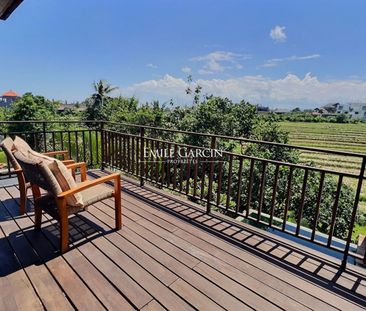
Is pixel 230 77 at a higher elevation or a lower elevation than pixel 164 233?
higher

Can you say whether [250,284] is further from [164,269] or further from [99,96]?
[99,96]

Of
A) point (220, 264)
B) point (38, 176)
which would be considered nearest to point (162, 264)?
point (220, 264)

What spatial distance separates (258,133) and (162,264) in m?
9.27

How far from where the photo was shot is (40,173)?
1.91 m

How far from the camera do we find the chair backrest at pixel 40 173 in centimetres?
188

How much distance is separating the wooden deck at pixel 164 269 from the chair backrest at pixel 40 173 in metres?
0.63

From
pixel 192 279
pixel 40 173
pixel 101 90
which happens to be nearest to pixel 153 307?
pixel 192 279

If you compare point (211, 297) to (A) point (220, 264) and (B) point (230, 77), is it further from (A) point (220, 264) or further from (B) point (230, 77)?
(B) point (230, 77)

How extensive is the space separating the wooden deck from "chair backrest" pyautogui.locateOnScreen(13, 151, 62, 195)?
0.63 meters

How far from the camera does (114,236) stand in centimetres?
242

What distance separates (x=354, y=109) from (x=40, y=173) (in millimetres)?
110294

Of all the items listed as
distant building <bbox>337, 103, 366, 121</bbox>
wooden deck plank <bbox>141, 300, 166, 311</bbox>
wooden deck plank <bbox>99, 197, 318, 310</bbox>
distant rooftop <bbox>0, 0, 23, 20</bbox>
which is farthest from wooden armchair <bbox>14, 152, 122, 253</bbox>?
distant building <bbox>337, 103, 366, 121</bbox>

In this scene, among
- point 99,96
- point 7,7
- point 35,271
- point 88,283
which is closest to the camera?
point 88,283

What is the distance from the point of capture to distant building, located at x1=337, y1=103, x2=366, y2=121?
8538 cm
